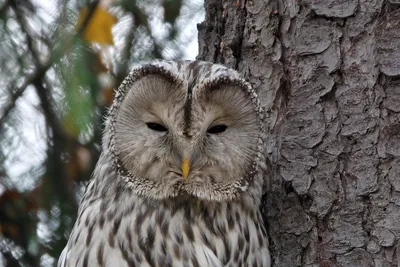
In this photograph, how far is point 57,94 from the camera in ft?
9.94

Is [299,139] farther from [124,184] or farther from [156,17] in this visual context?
[156,17]

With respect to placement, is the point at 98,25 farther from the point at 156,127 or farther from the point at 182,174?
the point at 182,174

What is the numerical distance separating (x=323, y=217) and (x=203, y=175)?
0.40 metres

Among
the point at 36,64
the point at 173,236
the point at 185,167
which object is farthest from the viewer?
the point at 36,64

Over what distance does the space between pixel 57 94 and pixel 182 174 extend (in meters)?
0.84

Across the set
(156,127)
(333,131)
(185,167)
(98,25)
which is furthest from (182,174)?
(98,25)

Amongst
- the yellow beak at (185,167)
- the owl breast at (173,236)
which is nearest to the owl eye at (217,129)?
the yellow beak at (185,167)

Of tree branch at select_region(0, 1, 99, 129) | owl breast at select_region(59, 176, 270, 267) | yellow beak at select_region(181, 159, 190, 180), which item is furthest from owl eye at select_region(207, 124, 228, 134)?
tree branch at select_region(0, 1, 99, 129)

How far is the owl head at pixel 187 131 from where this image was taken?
2.38 metres

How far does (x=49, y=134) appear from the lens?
313 cm

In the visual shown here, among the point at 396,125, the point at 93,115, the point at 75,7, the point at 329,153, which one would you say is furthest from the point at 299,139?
the point at 75,7

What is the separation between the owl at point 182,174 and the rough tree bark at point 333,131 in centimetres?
11

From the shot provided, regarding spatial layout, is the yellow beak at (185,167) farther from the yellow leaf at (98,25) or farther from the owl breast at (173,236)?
the yellow leaf at (98,25)

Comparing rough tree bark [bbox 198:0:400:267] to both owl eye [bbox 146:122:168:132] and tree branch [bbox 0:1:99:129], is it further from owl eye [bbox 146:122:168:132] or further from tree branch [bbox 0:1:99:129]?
tree branch [bbox 0:1:99:129]
